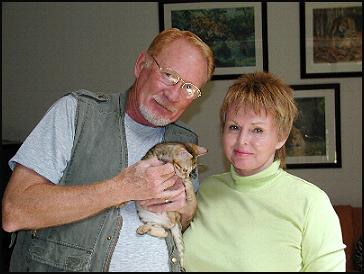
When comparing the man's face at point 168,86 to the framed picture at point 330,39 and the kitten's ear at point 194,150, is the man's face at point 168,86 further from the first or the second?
the framed picture at point 330,39

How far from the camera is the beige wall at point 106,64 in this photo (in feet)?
11.7

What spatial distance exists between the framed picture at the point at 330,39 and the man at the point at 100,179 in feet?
7.72

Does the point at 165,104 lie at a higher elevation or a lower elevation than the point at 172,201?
higher

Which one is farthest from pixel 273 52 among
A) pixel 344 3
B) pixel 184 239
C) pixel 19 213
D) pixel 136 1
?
pixel 19 213

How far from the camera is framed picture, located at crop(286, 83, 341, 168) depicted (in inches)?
140

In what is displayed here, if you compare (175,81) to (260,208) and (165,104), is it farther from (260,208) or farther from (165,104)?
(260,208)

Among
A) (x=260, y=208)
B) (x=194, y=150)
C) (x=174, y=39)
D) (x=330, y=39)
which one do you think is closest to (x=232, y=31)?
(x=330, y=39)

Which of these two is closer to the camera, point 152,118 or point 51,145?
point 51,145

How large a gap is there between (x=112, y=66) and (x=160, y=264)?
2665 mm

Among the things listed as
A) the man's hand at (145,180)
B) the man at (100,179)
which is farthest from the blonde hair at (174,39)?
the man's hand at (145,180)

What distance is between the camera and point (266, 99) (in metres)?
1.31

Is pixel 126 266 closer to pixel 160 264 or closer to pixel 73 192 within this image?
pixel 160 264

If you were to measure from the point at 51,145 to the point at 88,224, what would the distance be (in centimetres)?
23

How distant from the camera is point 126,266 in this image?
1.22 meters
